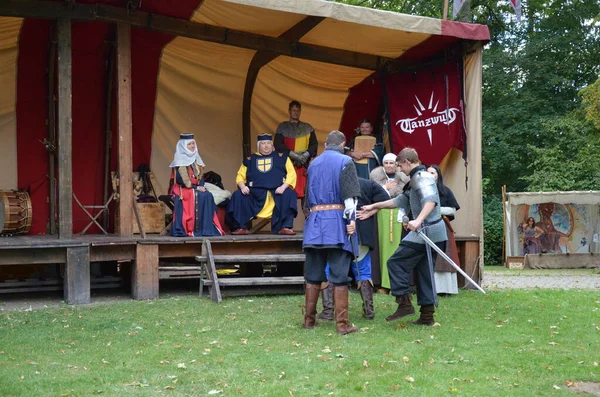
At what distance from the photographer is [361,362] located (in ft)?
18.3

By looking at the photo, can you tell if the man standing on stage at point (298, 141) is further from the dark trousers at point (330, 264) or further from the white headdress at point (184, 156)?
the dark trousers at point (330, 264)

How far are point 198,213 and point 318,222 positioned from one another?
10.3 ft

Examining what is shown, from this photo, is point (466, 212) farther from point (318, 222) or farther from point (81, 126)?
point (81, 126)

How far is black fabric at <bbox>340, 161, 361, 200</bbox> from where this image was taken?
673 centimetres

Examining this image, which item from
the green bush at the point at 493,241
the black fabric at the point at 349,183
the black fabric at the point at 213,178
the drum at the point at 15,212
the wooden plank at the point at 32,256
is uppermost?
the black fabric at the point at 213,178

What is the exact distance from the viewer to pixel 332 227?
6719 millimetres

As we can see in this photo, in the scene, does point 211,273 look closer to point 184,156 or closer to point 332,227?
point 184,156

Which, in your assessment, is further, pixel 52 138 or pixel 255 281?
pixel 52 138

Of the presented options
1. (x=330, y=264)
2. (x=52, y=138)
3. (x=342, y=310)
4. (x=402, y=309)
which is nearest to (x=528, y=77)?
(x=52, y=138)

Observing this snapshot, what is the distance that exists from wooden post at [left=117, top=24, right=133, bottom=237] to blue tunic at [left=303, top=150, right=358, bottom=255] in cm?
295

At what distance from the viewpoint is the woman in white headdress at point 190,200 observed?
952 cm

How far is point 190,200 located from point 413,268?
11.3 feet

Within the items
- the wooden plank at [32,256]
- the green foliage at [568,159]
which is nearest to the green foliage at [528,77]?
the green foliage at [568,159]

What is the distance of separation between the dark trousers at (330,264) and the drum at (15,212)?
465cm
